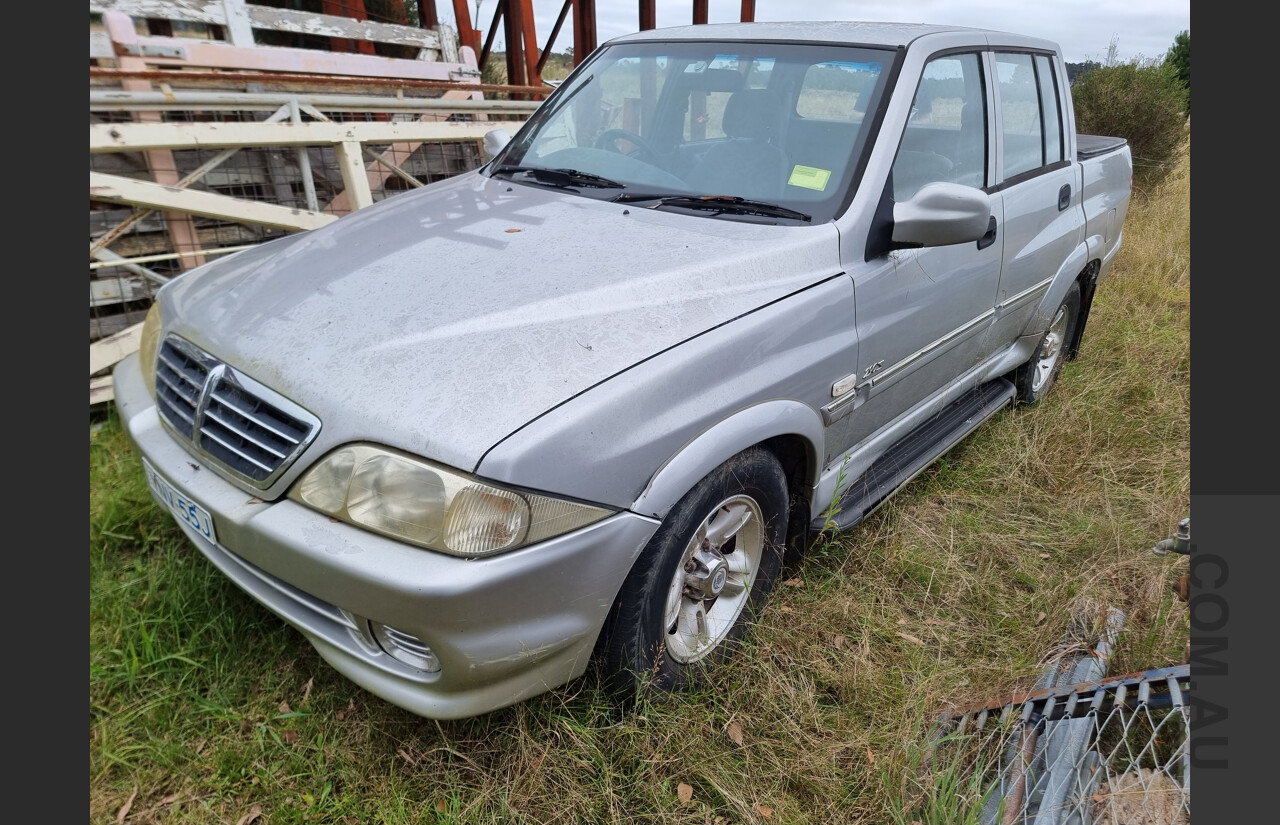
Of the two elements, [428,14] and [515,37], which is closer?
[428,14]

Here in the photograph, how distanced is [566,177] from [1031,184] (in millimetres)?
2040

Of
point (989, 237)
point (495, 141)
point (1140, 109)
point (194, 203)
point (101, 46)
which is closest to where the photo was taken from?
point (989, 237)

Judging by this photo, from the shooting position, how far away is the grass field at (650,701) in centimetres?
192

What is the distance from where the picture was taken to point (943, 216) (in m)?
2.30

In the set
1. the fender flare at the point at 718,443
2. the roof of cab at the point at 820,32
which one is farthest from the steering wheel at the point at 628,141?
the fender flare at the point at 718,443

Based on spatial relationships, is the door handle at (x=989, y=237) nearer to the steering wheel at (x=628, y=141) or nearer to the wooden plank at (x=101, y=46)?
the steering wheel at (x=628, y=141)

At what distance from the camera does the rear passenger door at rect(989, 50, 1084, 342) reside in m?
3.18

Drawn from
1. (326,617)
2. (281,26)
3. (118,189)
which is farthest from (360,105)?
(326,617)

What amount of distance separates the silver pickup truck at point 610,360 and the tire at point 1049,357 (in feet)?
2.44

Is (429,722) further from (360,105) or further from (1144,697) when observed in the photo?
(360,105)

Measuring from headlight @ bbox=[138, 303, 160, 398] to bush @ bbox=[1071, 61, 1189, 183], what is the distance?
9753 mm

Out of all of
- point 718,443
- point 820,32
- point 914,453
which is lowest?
point 914,453

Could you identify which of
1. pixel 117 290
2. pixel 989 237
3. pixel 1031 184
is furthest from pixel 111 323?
pixel 1031 184

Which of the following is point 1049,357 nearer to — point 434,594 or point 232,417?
point 434,594
